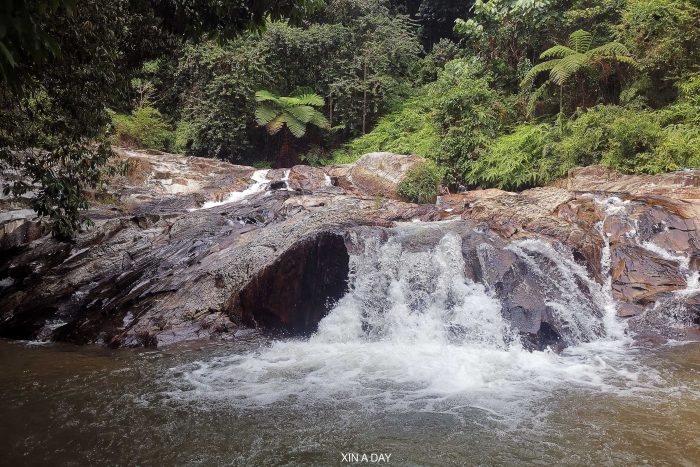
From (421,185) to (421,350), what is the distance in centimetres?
660

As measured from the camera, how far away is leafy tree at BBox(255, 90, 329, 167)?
17.6m

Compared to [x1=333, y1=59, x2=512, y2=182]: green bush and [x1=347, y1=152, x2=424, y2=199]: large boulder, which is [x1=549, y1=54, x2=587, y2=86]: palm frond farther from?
[x1=347, y1=152, x2=424, y2=199]: large boulder

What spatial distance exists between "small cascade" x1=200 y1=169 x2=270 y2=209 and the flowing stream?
6083 millimetres

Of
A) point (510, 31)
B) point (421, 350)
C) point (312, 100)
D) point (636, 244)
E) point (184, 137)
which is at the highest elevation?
point (510, 31)

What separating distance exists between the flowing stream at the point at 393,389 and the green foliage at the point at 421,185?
4565 millimetres

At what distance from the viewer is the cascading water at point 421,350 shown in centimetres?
515

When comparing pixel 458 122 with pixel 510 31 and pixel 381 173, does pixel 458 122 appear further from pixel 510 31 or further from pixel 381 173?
pixel 510 31

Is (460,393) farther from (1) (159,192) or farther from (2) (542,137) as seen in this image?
(1) (159,192)

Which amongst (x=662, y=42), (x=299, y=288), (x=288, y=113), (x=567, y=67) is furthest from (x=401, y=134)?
(x=299, y=288)

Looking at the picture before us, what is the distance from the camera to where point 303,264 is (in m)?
8.04

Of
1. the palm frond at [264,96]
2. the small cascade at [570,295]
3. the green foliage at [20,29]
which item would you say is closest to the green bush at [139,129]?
the palm frond at [264,96]

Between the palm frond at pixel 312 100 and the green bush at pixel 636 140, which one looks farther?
the palm frond at pixel 312 100

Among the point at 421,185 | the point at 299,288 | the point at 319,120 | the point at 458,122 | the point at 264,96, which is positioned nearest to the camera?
the point at 299,288

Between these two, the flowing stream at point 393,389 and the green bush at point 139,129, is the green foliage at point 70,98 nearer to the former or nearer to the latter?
the flowing stream at point 393,389
